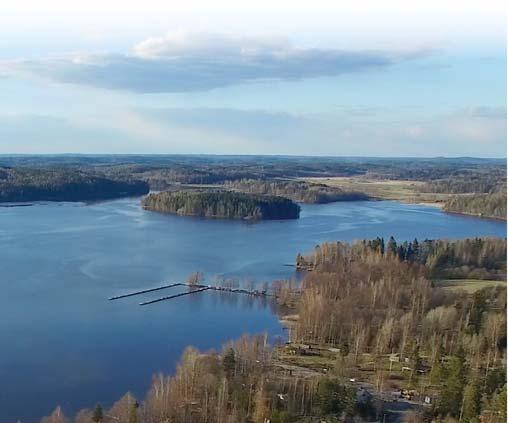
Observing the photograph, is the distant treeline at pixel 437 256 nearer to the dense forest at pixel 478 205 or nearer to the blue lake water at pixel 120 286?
the blue lake water at pixel 120 286

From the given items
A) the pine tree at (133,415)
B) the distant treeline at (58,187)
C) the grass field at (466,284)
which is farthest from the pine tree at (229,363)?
the distant treeline at (58,187)

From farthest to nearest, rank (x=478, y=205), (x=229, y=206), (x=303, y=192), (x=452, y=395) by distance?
(x=303, y=192)
(x=478, y=205)
(x=229, y=206)
(x=452, y=395)

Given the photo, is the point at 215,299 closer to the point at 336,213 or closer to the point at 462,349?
the point at 462,349

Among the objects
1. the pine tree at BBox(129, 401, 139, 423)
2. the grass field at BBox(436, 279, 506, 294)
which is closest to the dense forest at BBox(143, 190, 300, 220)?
the grass field at BBox(436, 279, 506, 294)

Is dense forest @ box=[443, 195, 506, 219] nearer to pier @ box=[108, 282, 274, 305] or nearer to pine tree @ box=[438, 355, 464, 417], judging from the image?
pier @ box=[108, 282, 274, 305]

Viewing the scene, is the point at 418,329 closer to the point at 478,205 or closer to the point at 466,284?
the point at 466,284

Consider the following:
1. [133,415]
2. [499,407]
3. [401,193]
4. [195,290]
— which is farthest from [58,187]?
[499,407]
